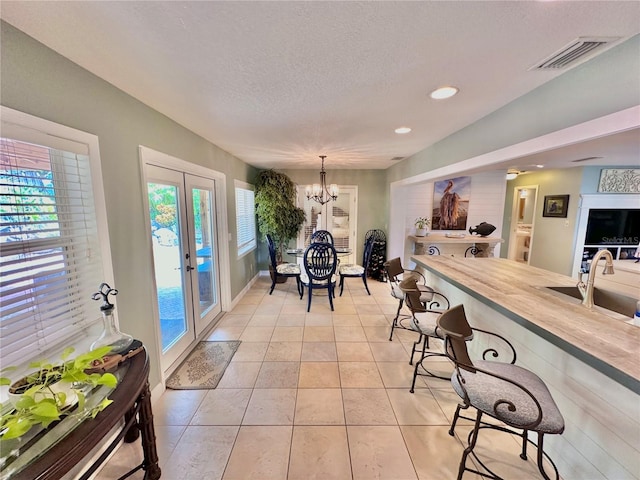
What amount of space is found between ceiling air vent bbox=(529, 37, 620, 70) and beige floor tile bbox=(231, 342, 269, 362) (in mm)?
3236

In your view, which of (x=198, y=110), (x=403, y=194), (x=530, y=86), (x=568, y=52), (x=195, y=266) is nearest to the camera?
(x=568, y=52)

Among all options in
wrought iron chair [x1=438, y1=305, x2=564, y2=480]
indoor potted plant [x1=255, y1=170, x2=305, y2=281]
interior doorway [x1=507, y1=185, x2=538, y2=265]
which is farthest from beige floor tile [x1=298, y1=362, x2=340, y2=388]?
interior doorway [x1=507, y1=185, x2=538, y2=265]

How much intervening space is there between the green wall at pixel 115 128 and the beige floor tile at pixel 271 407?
894 millimetres

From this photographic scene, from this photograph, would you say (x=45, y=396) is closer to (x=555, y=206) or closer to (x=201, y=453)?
(x=201, y=453)

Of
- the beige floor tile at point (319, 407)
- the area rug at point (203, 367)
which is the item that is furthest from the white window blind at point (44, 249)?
the beige floor tile at point (319, 407)

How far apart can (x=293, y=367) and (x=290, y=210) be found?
3317 millimetres

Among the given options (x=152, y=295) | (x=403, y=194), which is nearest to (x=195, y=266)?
(x=152, y=295)

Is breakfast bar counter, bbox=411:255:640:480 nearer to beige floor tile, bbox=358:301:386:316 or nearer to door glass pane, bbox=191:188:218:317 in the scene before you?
beige floor tile, bbox=358:301:386:316

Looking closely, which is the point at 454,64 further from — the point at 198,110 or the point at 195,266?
the point at 195,266

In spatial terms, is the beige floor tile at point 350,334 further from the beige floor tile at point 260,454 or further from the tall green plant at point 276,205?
the tall green plant at point 276,205

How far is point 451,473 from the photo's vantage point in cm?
159

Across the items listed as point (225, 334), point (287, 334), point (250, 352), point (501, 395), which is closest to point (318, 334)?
point (287, 334)

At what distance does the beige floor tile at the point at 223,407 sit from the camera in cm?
198

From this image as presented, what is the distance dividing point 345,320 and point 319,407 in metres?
1.62
